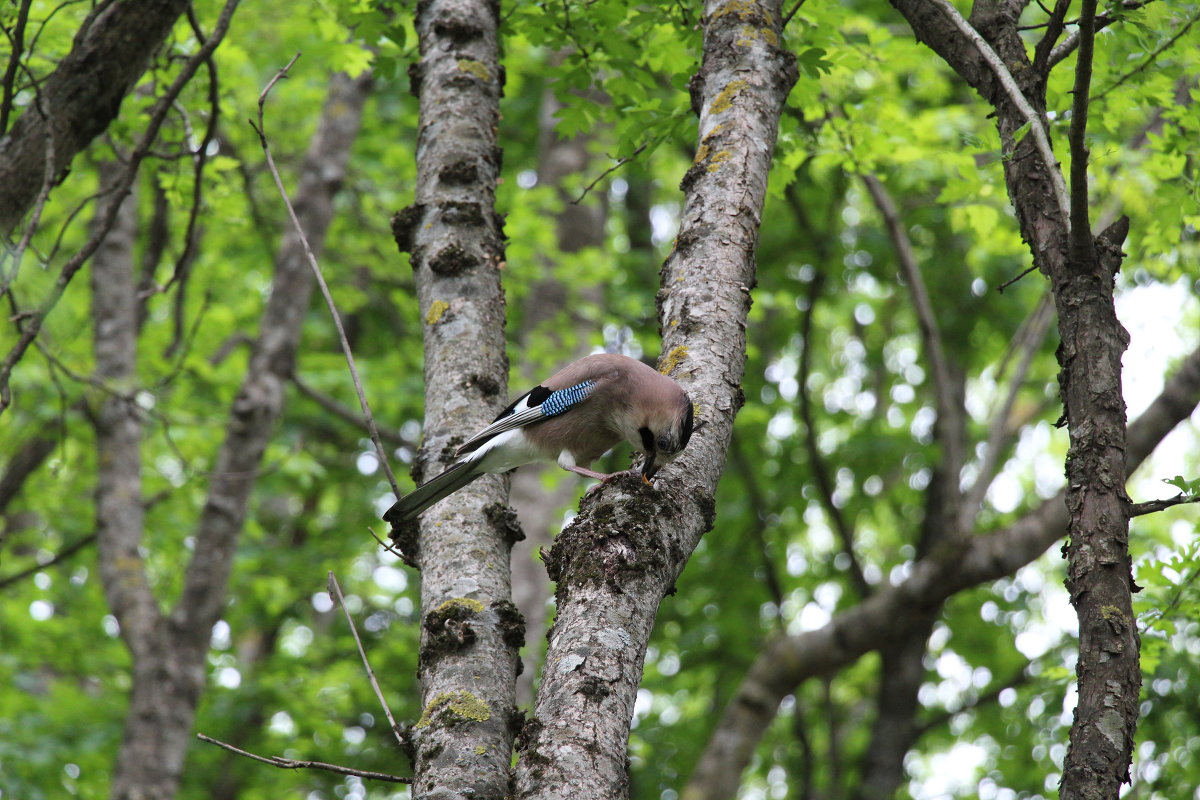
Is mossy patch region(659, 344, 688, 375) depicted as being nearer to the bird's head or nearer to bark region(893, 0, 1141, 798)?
the bird's head

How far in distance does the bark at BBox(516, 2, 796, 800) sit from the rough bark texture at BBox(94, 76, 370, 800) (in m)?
5.20

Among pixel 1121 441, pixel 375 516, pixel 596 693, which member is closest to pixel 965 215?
pixel 1121 441

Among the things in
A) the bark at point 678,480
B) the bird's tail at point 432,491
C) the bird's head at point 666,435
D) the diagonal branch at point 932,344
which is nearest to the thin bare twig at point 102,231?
the bird's tail at point 432,491

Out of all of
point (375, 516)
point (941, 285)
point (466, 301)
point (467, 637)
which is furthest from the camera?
point (375, 516)

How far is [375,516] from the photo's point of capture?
1320 cm

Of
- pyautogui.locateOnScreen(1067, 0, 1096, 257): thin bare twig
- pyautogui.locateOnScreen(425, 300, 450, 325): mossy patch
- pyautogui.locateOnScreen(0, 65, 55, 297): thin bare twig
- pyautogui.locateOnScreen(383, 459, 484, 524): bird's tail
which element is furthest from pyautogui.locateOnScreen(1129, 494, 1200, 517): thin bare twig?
pyautogui.locateOnScreen(0, 65, 55, 297): thin bare twig

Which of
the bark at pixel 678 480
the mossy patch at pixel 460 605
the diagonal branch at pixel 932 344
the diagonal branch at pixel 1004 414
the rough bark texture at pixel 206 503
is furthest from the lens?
the diagonal branch at pixel 932 344

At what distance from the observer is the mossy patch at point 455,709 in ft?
9.29

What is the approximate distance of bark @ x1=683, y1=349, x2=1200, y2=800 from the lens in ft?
28.0

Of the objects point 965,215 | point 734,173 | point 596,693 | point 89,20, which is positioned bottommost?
point 596,693

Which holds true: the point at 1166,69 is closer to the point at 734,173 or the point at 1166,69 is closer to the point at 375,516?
the point at 734,173

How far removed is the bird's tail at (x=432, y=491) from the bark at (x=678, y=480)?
2.54 feet

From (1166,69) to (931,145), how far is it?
4.62m

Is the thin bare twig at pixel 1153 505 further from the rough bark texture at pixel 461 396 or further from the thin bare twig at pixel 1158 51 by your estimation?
the thin bare twig at pixel 1158 51
